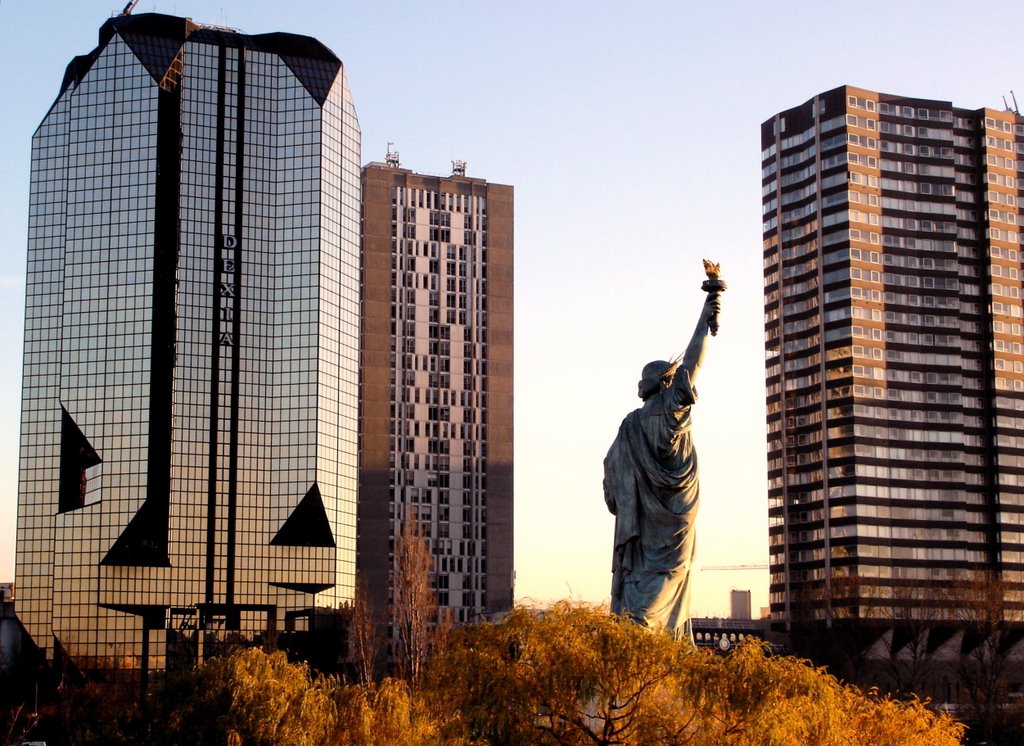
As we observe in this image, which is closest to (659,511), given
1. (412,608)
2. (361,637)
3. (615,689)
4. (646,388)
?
(646,388)

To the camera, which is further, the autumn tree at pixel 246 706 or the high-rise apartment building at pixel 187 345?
the high-rise apartment building at pixel 187 345

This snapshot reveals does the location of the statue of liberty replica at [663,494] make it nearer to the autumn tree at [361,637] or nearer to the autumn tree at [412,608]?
the autumn tree at [412,608]

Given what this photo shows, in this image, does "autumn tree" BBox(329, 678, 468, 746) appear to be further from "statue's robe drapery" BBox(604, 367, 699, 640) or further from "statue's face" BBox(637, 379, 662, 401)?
"statue's face" BBox(637, 379, 662, 401)

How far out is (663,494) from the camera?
40.0m

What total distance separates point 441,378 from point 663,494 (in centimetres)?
15067

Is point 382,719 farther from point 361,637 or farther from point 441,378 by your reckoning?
point 441,378

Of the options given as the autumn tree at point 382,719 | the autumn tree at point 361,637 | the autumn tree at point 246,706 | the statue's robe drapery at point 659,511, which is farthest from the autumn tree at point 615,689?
the autumn tree at point 361,637

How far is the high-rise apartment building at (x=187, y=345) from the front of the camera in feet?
519

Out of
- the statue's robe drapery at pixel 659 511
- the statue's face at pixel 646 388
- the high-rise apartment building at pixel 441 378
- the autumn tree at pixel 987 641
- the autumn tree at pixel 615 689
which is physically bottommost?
the autumn tree at pixel 987 641

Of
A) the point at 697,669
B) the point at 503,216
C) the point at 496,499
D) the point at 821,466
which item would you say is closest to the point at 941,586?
the point at 821,466

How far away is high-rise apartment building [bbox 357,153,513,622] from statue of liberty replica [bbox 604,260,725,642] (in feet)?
467

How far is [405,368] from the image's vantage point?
18825 cm

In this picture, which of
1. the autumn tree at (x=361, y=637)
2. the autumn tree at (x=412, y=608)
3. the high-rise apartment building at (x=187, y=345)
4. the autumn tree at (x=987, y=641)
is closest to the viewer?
the autumn tree at (x=987, y=641)

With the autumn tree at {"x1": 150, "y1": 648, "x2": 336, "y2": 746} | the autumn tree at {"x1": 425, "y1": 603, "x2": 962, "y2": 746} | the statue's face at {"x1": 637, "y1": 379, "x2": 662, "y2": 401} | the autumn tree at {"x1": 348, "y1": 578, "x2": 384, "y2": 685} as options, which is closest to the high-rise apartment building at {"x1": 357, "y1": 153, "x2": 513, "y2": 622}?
the autumn tree at {"x1": 348, "y1": 578, "x2": 384, "y2": 685}
